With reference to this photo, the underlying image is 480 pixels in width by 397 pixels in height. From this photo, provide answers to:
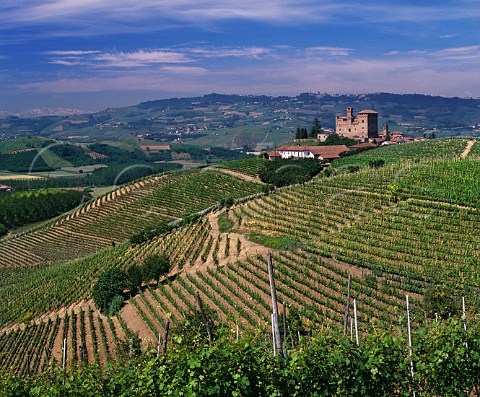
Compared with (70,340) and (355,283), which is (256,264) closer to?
(355,283)

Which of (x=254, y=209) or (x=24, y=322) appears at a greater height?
(x=254, y=209)

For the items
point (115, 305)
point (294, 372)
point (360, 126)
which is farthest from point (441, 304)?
point (360, 126)

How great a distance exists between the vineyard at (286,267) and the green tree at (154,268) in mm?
648

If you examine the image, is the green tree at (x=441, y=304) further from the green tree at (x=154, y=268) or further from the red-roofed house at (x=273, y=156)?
the red-roofed house at (x=273, y=156)

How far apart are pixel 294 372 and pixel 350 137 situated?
9679 centimetres

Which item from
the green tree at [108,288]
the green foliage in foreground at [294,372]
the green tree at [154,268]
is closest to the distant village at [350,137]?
the green tree at [154,268]

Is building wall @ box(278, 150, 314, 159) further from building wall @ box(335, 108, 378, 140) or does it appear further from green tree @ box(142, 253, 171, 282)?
green tree @ box(142, 253, 171, 282)

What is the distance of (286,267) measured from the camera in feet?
90.6

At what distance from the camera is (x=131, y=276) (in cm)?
3047

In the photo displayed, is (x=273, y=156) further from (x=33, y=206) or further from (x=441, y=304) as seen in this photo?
(x=441, y=304)

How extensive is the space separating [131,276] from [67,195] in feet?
194

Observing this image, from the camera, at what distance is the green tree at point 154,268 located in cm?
3030

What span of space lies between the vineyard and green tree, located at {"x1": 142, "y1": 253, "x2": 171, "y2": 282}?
2.13 ft

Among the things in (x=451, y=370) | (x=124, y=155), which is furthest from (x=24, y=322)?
(x=124, y=155)
